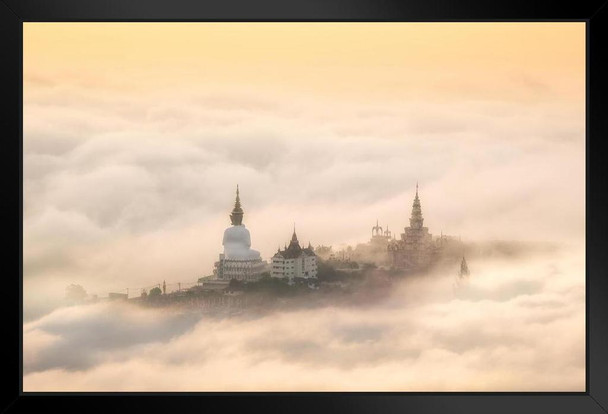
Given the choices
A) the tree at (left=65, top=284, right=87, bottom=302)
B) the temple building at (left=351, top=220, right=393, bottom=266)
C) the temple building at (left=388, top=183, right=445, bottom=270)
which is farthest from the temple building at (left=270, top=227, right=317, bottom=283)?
the tree at (left=65, top=284, right=87, bottom=302)

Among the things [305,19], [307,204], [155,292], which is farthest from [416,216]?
[155,292]

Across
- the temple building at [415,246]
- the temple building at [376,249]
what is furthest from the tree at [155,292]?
the temple building at [415,246]

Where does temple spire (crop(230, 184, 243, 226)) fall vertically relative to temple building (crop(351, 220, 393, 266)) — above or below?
above

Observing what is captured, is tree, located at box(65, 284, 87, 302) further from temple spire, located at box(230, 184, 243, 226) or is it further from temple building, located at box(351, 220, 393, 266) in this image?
temple building, located at box(351, 220, 393, 266)

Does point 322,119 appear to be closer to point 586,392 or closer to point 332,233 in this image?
point 332,233

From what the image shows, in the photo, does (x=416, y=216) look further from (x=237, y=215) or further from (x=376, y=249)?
(x=237, y=215)
